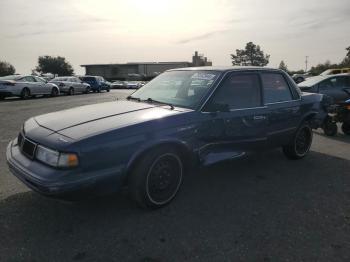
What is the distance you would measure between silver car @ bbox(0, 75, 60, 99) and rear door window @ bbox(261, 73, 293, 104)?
16490 millimetres

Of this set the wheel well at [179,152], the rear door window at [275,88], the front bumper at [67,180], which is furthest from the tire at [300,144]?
the front bumper at [67,180]

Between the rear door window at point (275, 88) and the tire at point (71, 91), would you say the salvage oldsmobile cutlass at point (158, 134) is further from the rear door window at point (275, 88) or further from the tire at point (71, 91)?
the tire at point (71, 91)

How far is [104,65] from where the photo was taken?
92.9 m

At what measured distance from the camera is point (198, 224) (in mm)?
3516

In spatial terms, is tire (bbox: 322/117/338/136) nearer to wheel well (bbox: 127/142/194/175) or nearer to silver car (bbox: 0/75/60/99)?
wheel well (bbox: 127/142/194/175)

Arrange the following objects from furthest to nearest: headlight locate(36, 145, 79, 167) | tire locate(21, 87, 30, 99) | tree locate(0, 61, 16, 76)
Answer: tree locate(0, 61, 16, 76) → tire locate(21, 87, 30, 99) → headlight locate(36, 145, 79, 167)

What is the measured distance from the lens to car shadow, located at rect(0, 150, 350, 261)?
2982 mm

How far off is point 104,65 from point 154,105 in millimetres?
92293

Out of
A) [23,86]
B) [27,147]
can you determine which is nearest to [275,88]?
[27,147]

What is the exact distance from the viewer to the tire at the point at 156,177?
3535mm

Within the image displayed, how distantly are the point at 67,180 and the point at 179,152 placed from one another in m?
1.35

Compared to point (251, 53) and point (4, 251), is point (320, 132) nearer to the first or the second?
point (4, 251)

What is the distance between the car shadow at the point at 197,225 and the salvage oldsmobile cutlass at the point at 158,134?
409 mm

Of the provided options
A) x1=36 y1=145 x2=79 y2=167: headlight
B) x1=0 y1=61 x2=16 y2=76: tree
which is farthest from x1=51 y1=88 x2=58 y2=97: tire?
x1=0 y1=61 x2=16 y2=76: tree
